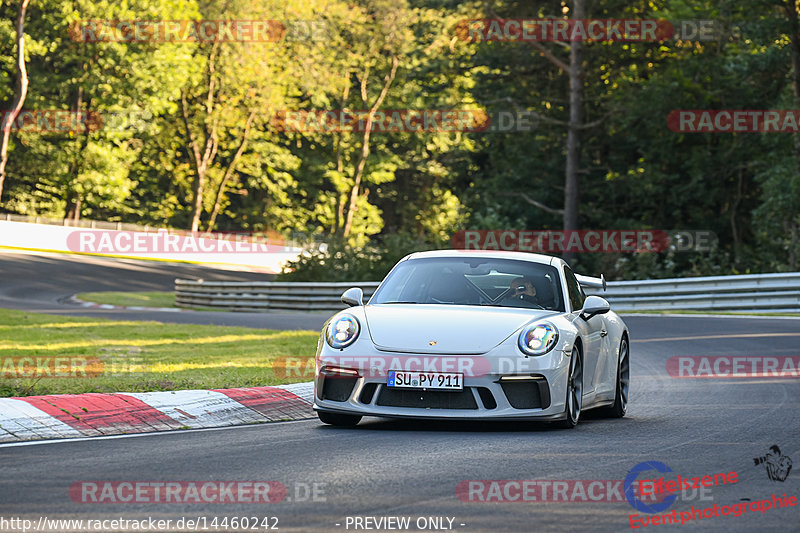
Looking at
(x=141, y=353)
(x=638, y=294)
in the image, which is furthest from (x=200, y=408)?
(x=638, y=294)

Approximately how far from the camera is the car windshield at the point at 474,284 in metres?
9.84

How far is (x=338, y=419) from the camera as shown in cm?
909

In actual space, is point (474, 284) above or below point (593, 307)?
above

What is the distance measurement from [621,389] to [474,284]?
5.60 ft

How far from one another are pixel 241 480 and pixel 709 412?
5.14m

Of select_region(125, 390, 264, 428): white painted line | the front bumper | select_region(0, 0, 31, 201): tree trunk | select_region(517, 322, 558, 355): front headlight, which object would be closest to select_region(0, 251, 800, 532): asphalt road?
the front bumper

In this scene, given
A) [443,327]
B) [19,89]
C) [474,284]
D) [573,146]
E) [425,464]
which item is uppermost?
[19,89]

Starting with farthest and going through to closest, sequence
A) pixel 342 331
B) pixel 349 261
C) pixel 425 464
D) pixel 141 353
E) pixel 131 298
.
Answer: pixel 131 298, pixel 349 261, pixel 141 353, pixel 342 331, pixel 425 464

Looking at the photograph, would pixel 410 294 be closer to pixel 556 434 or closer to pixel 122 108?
pixel 556 434

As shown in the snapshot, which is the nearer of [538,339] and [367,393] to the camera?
[367,393]

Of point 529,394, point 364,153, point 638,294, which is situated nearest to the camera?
point 529,394

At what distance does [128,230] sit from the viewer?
59094 mm

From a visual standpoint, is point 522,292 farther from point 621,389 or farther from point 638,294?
point 638,294

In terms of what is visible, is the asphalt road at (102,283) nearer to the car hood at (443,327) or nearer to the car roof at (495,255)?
the car roof at (495,255)
